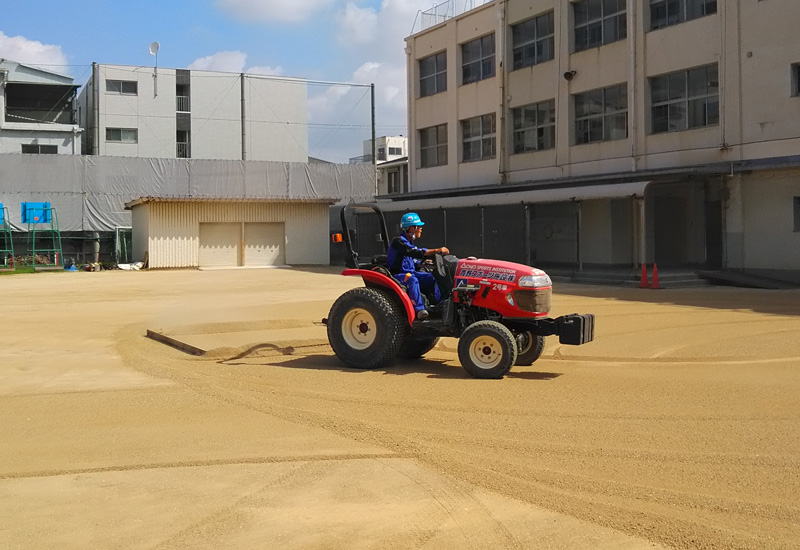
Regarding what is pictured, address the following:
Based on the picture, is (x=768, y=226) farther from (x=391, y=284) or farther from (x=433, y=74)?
(x=433, y=74)

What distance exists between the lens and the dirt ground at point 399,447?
4.81 meters

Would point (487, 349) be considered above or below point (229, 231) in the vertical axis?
below

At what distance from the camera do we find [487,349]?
9430 mm

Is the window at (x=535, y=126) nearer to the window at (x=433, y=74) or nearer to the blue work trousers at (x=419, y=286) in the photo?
the window at (x=433, y=74)

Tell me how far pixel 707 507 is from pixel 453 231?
2975 cm

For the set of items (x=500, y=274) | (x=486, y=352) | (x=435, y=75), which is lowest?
(x=486, y=352)

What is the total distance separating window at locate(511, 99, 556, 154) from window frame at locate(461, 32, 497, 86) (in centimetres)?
265

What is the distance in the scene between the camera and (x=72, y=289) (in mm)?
26344

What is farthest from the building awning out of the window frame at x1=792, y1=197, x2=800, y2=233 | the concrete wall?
the window frame at x1=792, y1=197, x2=800, y2=233

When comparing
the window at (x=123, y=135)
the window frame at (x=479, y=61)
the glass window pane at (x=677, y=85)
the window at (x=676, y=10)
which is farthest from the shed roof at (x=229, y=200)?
the glass window pane at (x=677, y=85)

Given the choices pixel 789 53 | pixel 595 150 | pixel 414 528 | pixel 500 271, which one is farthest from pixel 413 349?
pixel 595 150

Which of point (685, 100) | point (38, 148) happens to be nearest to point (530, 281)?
point (685, 100)

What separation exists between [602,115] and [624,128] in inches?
52.1

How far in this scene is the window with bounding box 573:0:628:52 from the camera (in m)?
30.0
